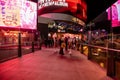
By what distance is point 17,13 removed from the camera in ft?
52.0

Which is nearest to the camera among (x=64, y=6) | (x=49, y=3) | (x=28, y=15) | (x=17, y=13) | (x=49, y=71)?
(x=49, y=71)

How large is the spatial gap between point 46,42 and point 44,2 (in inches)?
221

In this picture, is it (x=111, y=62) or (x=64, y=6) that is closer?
(x=111, y=62)

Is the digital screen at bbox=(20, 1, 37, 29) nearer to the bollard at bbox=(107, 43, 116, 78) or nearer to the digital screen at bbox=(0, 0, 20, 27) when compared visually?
the digital screen at bbox=(0, 0, 20, 27)

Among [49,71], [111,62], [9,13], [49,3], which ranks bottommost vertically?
[49,71]

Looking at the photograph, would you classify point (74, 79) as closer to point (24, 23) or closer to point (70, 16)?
point (24, 23)

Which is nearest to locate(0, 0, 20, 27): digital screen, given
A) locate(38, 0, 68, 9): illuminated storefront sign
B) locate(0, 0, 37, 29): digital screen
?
locate(0, 0, 37, 29): digital screen

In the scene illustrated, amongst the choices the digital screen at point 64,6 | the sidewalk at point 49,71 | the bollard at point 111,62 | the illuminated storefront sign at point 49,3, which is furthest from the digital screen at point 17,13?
the digital screen at point 64,6

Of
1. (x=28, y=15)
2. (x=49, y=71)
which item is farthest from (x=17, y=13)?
(x=49, y=71)

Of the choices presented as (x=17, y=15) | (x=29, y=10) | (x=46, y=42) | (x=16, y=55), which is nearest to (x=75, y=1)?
(x=46, y=42)

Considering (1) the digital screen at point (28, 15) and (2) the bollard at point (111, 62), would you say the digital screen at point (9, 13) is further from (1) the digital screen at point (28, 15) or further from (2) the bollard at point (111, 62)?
(2) the bollard at point (111, 62)

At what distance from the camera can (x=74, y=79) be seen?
7328mm

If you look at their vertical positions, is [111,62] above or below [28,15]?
below

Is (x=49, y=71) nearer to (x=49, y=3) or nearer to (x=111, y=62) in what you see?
(x=111, y=62)
